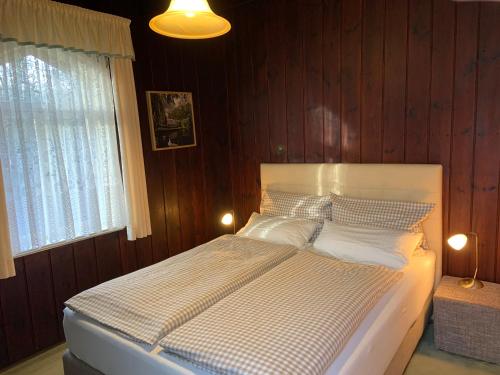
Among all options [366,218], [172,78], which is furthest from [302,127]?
[172,78]

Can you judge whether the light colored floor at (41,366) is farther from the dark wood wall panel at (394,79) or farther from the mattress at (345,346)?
the dark wood wall panel at (394,79)

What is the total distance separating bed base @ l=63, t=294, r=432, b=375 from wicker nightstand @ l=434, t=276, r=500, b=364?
145 millimetres

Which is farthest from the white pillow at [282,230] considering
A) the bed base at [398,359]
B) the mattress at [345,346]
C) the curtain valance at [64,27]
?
the curtain valance at [64,27]

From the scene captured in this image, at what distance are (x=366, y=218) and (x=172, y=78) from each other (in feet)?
6.75

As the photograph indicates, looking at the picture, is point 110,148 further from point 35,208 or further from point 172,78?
point 172,78

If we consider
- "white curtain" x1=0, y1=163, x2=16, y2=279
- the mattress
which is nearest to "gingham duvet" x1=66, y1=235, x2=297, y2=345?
the mattress

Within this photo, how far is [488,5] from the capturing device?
7.62 feet

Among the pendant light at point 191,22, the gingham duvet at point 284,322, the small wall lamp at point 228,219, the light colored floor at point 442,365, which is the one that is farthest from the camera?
the small wall lamp at point 228,219

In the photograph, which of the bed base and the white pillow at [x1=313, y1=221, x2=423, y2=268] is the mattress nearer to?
the bed base

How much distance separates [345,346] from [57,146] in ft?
7.10

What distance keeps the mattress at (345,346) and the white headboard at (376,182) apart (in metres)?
0.58

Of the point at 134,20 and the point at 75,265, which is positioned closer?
the point at 75,265

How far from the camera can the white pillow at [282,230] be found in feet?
9.14

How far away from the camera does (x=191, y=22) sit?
1946 mm
